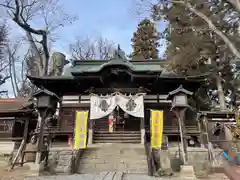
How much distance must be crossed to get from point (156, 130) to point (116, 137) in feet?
9.99

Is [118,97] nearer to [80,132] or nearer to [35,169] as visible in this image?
[80,132]

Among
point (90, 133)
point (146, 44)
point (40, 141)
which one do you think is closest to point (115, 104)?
point (90, 133)

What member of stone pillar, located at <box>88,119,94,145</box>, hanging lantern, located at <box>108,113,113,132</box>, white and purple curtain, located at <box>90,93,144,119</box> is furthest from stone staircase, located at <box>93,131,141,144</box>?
white and purple curtain, located at <box>90,93,144,119</box>

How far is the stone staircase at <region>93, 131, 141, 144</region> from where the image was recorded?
1190 centimetres

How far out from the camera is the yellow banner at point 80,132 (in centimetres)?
959

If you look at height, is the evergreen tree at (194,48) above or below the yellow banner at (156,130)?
above

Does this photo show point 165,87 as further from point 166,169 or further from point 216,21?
point 166,169

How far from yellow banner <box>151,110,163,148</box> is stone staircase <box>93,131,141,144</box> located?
7.55ft

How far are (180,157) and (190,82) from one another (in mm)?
5812

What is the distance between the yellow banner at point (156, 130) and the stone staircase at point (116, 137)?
230cm

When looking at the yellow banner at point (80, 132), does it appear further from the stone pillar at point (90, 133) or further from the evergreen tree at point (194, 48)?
A: the evergreen tree at point (194, 48)

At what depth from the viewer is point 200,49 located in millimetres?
15312

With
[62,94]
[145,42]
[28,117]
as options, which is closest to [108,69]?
[62,94]

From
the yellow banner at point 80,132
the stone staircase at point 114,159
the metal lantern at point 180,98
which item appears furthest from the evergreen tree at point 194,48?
the yellow banner at point 80,132
